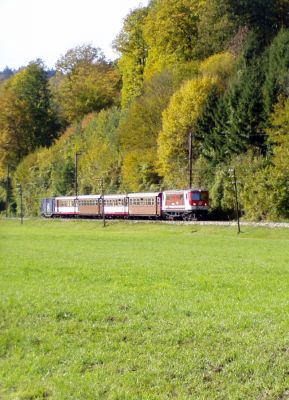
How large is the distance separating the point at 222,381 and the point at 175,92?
60.6m

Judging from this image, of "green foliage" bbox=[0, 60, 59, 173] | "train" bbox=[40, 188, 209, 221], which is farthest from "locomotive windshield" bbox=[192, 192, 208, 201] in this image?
"green foliage" bbox=[0, 60, 59, 173]

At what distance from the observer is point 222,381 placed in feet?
26.1

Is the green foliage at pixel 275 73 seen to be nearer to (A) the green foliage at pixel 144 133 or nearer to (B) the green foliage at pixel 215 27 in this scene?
(B) the green foliage at pixel 215 27

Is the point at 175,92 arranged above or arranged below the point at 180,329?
above

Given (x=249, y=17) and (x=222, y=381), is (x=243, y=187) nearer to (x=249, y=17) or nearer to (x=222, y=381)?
(x=249, y=17)

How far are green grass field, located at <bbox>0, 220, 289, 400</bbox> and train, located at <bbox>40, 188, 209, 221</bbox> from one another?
38.1 meters

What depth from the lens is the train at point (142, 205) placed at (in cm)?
5550

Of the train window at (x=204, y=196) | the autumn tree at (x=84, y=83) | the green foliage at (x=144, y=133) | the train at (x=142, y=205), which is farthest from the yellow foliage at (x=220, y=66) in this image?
the autumn tree at (x=84, y=83)

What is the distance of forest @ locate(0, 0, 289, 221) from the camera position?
54719 millimetres

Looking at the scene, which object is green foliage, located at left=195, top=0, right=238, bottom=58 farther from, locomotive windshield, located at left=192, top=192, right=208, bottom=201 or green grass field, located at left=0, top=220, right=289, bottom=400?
green grass field, located at left=0, top=220, right=289, bottom=400

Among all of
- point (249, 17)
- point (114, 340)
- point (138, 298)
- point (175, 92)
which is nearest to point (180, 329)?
point (114, 340)

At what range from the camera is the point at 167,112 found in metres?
64.2

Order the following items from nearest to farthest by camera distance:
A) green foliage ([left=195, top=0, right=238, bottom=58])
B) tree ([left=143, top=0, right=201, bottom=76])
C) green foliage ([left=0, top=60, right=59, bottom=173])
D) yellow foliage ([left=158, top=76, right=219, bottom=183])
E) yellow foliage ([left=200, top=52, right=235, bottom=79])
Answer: yellow foliage ([left=158, top=76, right=219, bottom=183]) → yellow foliage ([left=200, top=52, right=235, bottom=79]) → green foliage ([left=195, top=0, right=238, bottom=58]) → tree ([left=143, top=0, right=201, bottom=76]) → green foliage ([left=0, top=60, right=59, bottom=173])

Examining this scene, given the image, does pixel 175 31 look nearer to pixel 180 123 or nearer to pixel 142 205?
pixel 180 123
